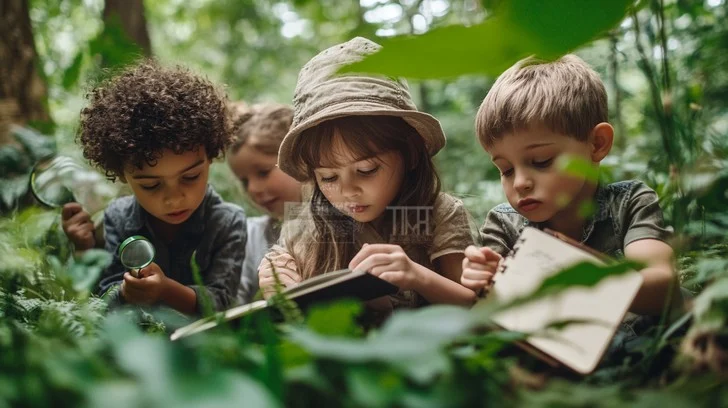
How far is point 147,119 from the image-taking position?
2178mm

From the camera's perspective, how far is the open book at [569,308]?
112 cm

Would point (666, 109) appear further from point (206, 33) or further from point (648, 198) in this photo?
point (206, 33)

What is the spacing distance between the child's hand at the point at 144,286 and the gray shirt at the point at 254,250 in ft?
2.02

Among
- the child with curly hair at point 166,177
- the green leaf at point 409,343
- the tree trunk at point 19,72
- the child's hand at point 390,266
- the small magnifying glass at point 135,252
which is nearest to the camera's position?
the green leaf at point 409,343

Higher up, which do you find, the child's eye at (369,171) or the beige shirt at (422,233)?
the child's eye at (369,171)

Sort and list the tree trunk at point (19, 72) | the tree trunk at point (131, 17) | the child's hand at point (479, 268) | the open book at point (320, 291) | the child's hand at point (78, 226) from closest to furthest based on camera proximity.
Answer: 1. the open book at point (320, 291)
2. the child's hand at point (479, 268)
3. the child's hand at point (78, 226)
4. the tree trunk at point (19, 72)
5. the tree trunk at point (131, 17)

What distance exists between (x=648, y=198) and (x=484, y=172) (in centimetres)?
242

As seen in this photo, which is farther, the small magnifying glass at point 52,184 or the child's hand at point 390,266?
the small magnifying glass at point 52,184

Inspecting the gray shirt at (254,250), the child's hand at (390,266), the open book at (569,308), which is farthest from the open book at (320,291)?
the gray shirt at (254,250)

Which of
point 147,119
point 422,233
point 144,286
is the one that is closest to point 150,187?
point 147,119

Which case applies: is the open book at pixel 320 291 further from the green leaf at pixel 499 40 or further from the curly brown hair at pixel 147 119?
the curly brown hair at pixel 147 119

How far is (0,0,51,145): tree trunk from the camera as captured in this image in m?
3.45

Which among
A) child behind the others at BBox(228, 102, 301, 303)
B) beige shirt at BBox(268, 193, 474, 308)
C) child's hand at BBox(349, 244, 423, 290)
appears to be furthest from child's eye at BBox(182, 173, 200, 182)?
child's hand at BBox(349, 244, 423, 290)

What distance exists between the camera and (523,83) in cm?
177
